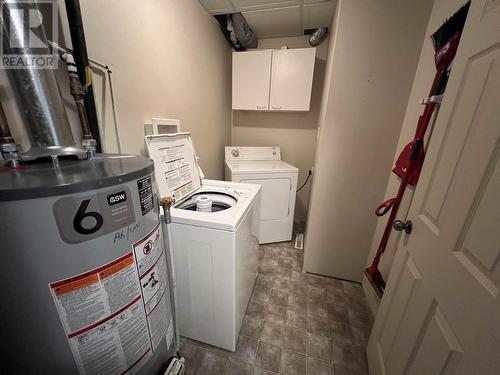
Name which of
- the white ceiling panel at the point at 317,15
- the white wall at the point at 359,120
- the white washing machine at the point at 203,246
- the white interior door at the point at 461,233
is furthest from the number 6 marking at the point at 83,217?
the white ceiling panel at the point at 317,15

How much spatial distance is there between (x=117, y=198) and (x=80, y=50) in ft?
2.60

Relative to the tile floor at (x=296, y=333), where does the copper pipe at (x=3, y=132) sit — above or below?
above

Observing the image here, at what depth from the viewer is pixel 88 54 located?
96 centimetres

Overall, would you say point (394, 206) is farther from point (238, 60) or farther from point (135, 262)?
point (238, 60)

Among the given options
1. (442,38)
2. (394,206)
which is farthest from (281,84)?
(394,206)

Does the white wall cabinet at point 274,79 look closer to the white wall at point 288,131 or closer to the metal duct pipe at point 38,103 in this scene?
the white wall at point 288,131

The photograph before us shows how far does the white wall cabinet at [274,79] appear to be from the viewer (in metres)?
2.30

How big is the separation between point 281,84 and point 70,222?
97.7 inches

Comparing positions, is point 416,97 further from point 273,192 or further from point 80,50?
point 80,50

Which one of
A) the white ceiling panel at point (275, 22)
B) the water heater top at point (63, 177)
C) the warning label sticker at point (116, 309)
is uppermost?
the white ceiling panel at point (275, 22)

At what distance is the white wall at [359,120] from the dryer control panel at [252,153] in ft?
3.95

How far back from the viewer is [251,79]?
8.00 ft

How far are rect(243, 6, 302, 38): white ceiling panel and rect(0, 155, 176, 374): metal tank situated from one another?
2.26 meters

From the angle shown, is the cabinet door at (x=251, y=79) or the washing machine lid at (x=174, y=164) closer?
the washing machine lid at (x=174, y=164)
